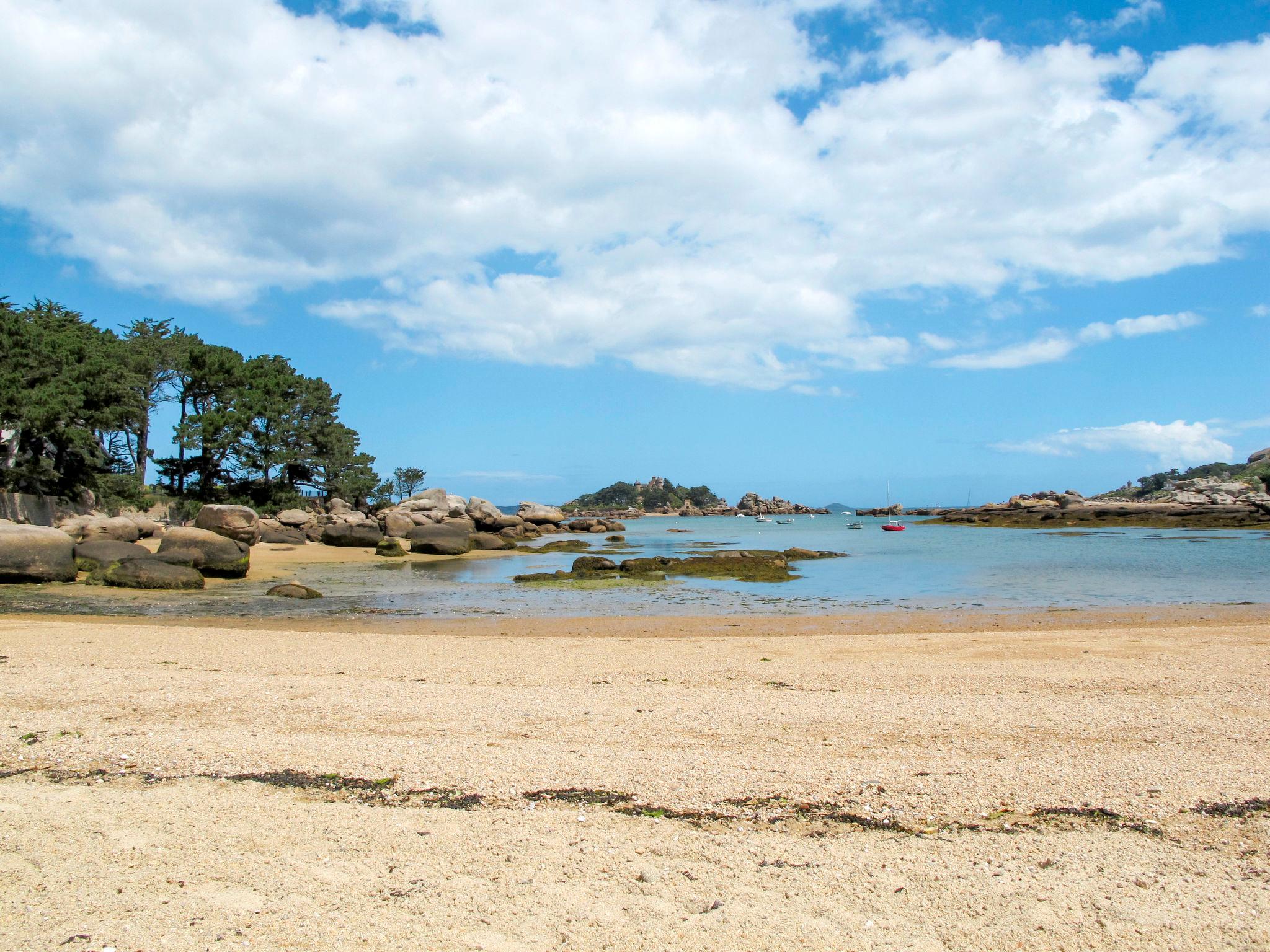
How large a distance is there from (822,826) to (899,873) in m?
0.58

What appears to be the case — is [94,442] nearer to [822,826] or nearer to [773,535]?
[822,826]

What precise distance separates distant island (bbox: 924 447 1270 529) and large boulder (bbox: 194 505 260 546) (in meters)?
60.0

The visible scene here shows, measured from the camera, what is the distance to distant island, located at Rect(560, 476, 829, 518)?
154000 mm

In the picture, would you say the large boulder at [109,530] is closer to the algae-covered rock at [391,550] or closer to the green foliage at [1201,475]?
the algae-covered rock at [391,550]

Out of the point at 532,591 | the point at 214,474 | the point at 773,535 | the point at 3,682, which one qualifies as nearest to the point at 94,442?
the point at 214,474

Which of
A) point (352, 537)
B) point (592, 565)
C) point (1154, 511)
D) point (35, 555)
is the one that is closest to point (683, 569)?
point (592, 565)

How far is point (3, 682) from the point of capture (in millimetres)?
7383

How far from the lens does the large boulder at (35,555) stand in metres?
18.6

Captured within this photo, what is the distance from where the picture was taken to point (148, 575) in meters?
19.3

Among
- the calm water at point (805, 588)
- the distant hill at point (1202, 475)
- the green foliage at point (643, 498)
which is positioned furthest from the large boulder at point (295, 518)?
the green foliage at point (643, 498)

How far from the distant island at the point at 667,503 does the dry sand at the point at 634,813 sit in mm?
137916

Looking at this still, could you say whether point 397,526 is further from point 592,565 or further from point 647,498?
point 647,498

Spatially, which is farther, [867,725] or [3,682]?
[3,682]

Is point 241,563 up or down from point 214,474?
down
